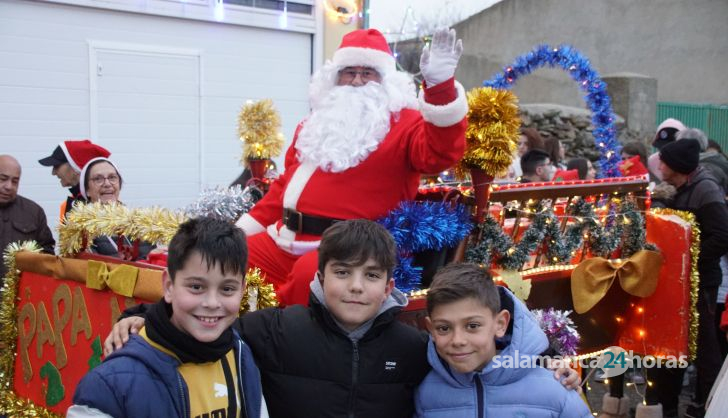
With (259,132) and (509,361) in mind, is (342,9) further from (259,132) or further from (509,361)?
(509,361)

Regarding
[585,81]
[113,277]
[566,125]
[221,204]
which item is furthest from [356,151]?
[566,125]

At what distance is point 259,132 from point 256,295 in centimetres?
318

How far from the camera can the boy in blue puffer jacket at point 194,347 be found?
2.16 metres

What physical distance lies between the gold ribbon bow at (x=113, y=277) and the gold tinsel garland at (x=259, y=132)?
2654mm

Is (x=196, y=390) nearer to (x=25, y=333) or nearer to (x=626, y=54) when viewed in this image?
(x=25, y=333)

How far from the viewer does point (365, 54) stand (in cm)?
445

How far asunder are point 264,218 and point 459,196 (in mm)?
1163

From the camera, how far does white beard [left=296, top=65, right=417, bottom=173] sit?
409 cm

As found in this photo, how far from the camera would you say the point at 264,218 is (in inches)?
176

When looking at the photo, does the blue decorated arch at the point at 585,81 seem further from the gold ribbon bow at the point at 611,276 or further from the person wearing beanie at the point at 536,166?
the person wearing beanie at the point at 536,166

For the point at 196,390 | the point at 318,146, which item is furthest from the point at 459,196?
the point at 196,390

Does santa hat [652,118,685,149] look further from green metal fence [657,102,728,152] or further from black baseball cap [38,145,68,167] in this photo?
green metal fence [657,102,728,152]

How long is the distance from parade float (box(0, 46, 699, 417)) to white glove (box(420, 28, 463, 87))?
0.42 metres

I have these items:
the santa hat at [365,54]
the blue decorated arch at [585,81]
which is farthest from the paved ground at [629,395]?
the santa hat at [365,54]
